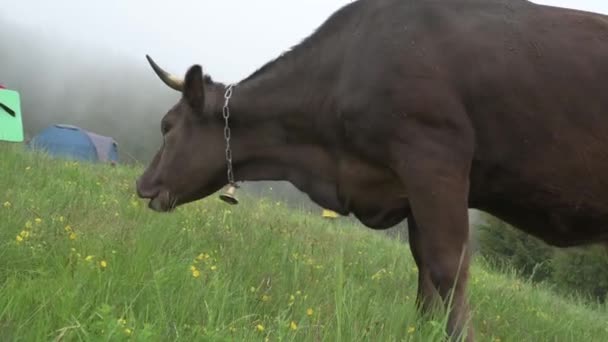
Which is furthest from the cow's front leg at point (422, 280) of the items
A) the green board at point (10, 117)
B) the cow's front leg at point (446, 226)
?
the green board at point (10, 117)

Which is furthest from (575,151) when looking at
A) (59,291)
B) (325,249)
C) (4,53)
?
(4,53)

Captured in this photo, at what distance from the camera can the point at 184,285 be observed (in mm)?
3137

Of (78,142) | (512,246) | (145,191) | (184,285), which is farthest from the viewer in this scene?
(512,246)

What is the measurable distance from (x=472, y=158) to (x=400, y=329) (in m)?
1.11

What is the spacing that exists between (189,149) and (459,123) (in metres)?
2.23

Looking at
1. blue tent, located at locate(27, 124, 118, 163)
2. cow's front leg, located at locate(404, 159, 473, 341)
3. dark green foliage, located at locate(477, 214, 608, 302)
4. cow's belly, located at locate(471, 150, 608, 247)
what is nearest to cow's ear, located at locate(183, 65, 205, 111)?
cow's front leg, located at locate(404, 159, 473, 341)

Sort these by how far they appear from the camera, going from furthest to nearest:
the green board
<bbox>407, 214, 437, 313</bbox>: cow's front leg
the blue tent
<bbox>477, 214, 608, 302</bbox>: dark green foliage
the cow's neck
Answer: <bbox>477, 214, 608, 302</bbox>: dark green foliage < the blue tent < the green board < the cow's neck < <bbox>407, 214, 437, 313</bbox>: cow's front leg

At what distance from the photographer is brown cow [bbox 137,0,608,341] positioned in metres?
3.60

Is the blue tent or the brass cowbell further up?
the brass cowbell

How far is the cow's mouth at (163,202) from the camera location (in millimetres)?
5082

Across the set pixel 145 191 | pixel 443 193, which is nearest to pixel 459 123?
pixel 443 193

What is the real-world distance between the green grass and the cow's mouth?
0.42ft

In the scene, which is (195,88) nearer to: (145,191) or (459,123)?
(145,191)

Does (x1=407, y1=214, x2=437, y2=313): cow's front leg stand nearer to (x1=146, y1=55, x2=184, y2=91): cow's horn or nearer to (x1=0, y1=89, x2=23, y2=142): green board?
(x1=146, y1=55, x2=184, y2=91): cow's horn
